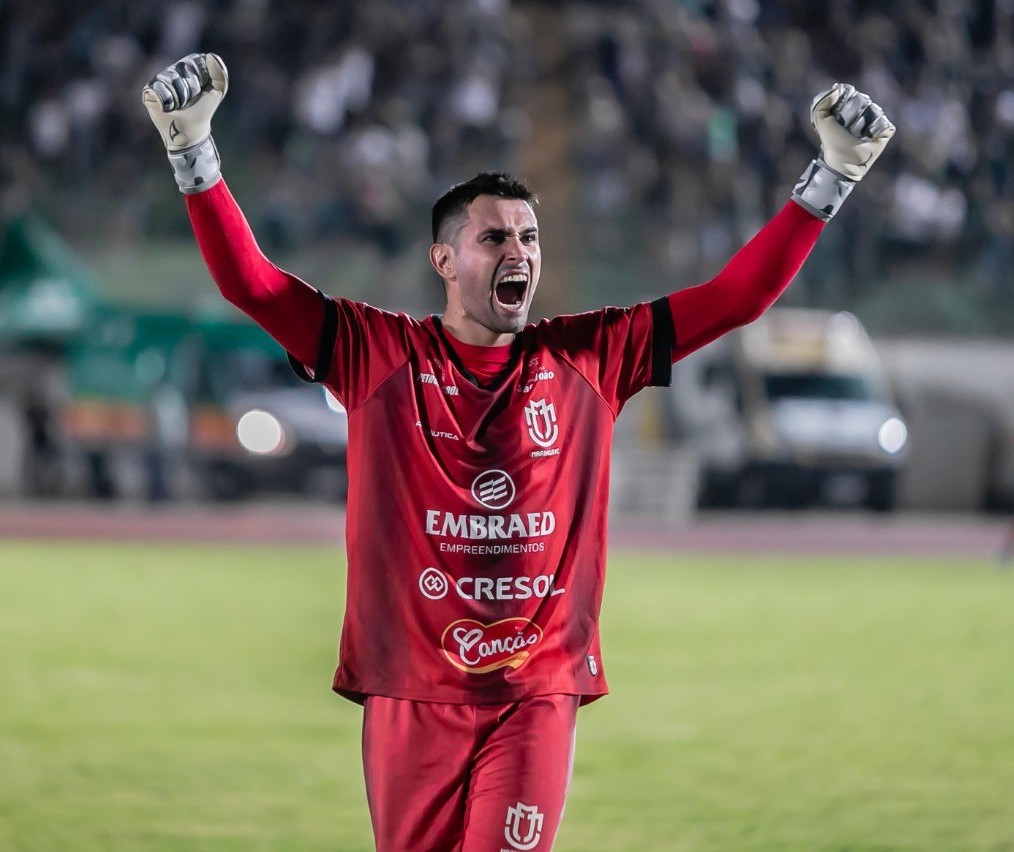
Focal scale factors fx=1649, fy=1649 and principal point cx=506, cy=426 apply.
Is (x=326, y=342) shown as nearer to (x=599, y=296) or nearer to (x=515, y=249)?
(x=515, y=249)

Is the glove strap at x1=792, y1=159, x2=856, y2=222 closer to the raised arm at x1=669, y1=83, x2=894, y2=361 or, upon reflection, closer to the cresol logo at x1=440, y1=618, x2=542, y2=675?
the raised arm at x1=669, y1=83, x2=894, y2=361

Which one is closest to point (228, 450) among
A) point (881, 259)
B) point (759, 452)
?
point (759, 452)

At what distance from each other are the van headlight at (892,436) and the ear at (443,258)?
1944cm

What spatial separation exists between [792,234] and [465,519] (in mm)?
1134

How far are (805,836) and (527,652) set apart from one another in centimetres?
268

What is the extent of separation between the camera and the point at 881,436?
23.0 meters

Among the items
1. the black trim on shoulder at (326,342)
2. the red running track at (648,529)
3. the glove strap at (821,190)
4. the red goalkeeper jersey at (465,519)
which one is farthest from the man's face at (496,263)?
the red running track at (648,529)

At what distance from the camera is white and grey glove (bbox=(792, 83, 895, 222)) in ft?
14.0

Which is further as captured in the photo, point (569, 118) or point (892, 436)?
point (569, 118)

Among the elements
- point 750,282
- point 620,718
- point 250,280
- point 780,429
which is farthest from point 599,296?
point 250,280

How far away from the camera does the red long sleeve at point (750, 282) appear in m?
4.21

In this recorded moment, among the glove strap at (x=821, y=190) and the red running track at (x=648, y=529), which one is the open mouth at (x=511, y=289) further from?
the red running track at (x=648, y=529)

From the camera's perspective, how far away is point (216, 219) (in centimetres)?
400

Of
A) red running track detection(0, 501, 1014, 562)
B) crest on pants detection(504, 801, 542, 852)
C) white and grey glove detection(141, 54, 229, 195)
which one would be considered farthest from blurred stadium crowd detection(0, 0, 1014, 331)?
crest on pants detection(504, 801, 542, 852)
